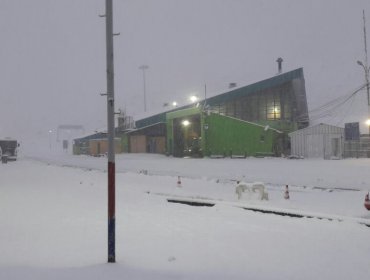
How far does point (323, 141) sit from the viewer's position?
38312 mm

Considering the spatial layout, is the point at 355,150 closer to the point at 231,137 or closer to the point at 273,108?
the point at 231,137

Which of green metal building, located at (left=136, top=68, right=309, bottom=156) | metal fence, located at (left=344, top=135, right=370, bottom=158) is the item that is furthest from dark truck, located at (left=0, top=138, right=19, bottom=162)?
metal fence, located at (left=344, top=135, right=370, bottom=158)

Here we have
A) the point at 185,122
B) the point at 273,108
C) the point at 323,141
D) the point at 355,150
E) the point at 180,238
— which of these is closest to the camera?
the point at 180,238

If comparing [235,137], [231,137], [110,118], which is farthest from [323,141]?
→ [110,118]

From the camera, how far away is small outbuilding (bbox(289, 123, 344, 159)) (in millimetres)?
38094

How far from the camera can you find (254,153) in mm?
41219

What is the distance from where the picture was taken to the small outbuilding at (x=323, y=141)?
1500 inches

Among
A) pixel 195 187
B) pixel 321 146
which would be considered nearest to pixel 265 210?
pixel 195 187

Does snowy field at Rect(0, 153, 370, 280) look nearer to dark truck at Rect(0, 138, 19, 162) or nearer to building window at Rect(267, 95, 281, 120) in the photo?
building window at Rect(267, 95, 281, 120)

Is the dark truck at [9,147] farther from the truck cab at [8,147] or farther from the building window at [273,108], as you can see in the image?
the building window at [273,108]

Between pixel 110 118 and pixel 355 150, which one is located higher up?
pixel 110 118

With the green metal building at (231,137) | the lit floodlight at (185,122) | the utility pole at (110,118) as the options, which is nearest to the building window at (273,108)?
the green metal building at (231,137)

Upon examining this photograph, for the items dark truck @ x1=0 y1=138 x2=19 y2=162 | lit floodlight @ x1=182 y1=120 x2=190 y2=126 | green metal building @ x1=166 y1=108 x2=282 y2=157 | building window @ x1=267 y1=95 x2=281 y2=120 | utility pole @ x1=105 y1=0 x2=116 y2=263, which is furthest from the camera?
dark truck @ x1=0 y1=138 x2=19 y2=162

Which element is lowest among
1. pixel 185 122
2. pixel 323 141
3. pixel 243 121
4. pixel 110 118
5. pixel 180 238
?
pixel 180 238
